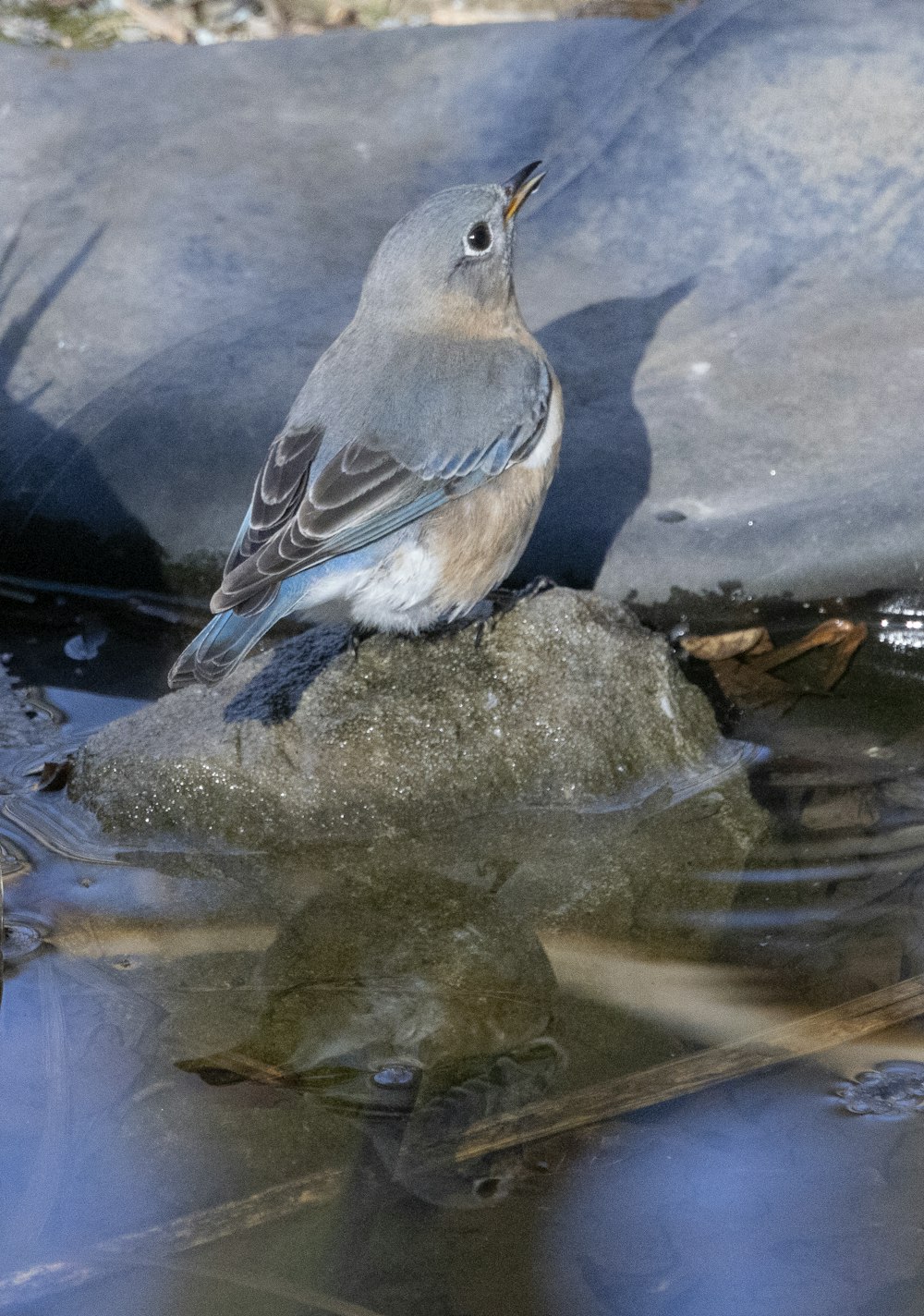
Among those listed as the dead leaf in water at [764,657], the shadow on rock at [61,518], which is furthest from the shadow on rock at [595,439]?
the shadow on rock at [61,518]

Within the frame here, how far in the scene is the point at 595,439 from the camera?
5926mm

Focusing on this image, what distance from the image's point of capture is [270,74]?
7613 mm

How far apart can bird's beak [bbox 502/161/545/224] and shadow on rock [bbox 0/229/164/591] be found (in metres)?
1.99

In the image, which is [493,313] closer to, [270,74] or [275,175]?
[275,175]

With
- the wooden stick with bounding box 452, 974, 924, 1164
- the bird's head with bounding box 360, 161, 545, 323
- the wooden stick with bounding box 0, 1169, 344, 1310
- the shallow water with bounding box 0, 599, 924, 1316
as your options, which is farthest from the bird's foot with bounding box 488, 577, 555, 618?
the wooden stick with bounding box 0, 1169, 344, 1310

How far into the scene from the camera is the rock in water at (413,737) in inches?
187

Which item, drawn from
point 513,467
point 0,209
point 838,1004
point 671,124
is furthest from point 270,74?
point 838,1004

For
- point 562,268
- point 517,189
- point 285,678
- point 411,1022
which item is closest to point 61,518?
point 285,678

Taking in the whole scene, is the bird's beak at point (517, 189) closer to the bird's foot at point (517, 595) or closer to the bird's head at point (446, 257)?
the bird's head at point (446, 257)

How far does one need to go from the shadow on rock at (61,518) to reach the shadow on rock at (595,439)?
158cm

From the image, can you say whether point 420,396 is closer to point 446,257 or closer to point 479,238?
point 446,257

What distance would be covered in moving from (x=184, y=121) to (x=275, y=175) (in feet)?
2.11

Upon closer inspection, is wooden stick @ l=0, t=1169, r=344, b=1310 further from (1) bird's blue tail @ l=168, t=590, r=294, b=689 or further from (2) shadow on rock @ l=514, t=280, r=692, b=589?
(2) shadow on rock @ l=514, t=280, r=692, b=589

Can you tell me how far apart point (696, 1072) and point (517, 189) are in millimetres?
3019
